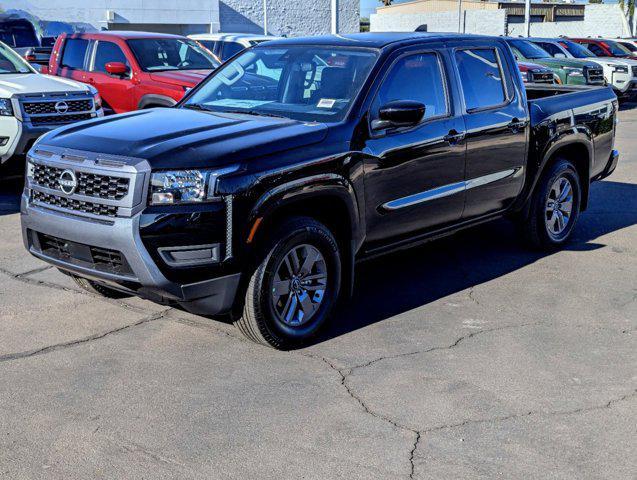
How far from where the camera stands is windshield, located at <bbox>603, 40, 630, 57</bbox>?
2666cm

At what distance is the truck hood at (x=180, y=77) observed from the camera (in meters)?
12.0

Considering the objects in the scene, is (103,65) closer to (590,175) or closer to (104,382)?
(590,175)

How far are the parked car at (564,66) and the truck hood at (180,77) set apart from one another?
34.0 ft

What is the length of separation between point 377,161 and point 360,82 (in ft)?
1.84

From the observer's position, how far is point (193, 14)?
39.9 meters

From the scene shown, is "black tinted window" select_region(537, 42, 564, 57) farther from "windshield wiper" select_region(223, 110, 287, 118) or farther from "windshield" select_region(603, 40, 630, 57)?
"windshield wiper" select_region(223, 110, 287, 118)

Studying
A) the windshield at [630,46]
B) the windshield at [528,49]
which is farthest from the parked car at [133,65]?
the windshield at [630,46]

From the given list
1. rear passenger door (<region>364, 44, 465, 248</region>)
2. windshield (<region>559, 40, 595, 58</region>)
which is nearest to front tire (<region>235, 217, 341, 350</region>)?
rear passenger door (<region>364, 44, 465, 248</region>)

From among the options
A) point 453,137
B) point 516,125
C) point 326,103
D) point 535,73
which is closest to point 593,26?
point 535,73

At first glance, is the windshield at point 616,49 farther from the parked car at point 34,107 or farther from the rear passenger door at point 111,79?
the parked car at point 34,107

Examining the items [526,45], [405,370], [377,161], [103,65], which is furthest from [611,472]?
[526,45]

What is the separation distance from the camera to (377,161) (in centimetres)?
567

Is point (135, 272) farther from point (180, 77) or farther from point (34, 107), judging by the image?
point (180, 77)

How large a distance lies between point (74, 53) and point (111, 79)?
125cm
